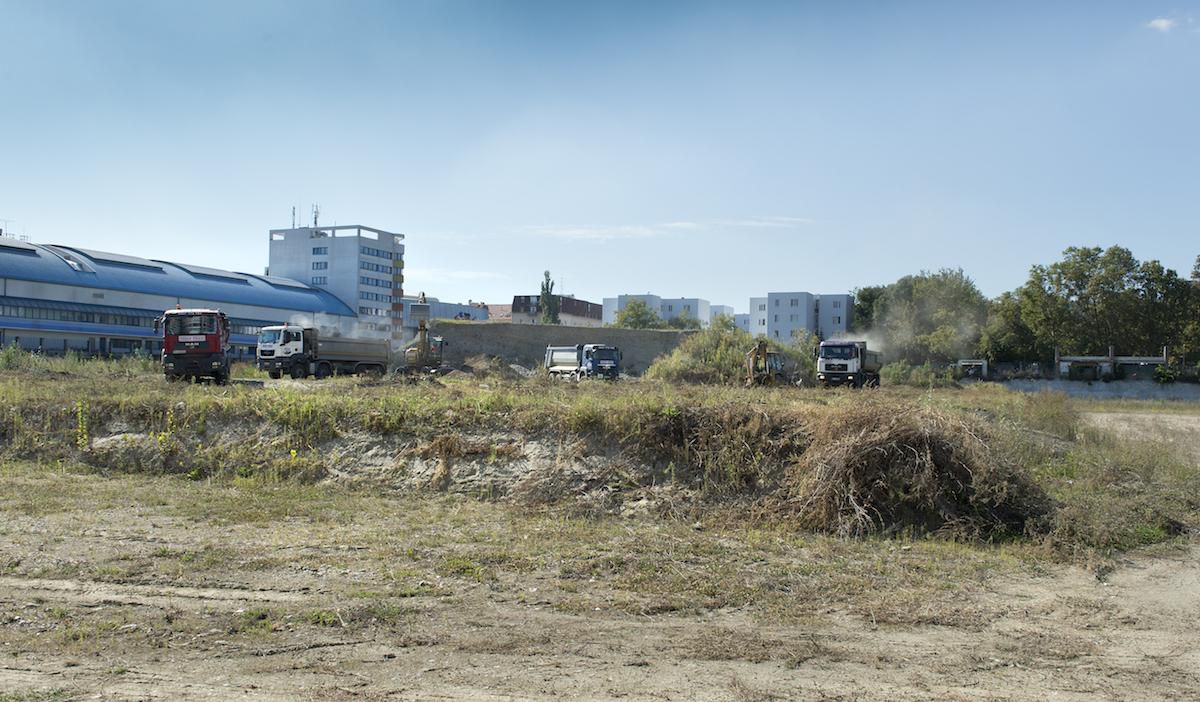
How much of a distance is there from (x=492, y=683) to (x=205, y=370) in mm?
25083

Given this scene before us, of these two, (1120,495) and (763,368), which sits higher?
(763,368)

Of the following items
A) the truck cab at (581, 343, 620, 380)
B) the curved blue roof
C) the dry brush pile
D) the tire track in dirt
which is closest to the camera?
the tire track in dirt

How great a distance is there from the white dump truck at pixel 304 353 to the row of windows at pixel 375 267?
203 feet

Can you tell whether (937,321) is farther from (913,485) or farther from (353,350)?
(913,485)

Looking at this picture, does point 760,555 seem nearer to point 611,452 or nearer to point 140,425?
point 611,452

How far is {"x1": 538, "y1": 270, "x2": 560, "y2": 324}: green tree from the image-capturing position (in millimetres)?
100631

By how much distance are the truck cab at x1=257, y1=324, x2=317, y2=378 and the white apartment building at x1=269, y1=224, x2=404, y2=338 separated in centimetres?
5898

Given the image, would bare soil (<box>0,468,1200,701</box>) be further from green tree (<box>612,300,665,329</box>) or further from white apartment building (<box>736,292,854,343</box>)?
white apartment building (<box>736,292,854,343</box>)

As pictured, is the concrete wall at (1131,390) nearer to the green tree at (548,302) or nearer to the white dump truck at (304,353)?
the white dump truck at (304,353)

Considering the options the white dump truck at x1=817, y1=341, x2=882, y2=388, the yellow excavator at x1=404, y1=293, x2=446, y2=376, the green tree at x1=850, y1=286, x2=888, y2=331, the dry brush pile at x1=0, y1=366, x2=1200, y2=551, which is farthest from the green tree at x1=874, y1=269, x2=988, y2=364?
the dry brush pile at x1=0, y1=366, x2=1200, y2=551

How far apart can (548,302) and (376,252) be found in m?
21.8

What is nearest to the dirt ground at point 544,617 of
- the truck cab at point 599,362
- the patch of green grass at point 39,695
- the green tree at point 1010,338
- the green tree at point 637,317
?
the patch of green grass at point 39,695

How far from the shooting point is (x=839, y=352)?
39.7 metres

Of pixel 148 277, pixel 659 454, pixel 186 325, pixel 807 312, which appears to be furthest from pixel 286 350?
pixel 807 312
